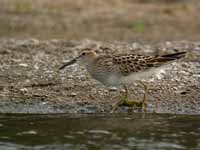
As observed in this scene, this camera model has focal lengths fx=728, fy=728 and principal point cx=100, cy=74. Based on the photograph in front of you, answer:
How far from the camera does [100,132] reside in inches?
402

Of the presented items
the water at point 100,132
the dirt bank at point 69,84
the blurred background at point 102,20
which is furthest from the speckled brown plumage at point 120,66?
the blurred background at point 102,20

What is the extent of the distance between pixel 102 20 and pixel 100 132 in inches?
381

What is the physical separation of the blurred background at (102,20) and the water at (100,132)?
666 centimetres

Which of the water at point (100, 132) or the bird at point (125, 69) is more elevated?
the bird at point (125, 69)

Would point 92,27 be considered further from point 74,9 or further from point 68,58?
point 68,58

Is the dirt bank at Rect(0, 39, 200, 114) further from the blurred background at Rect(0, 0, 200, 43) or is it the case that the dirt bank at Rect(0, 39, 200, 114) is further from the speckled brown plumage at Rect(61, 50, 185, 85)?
the blurred background at Rect(0, 0, 200, 43)

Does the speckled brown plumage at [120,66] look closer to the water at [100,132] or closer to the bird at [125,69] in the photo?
the bird at [125,69]

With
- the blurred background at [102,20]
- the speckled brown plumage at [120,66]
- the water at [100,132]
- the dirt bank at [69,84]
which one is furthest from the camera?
the blurred background at [102,20]

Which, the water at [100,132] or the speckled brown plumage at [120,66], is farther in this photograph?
the speckled brown plumage at [120,66]

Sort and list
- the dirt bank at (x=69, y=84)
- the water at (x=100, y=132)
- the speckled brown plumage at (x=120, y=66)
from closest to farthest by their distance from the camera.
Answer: the water at (x=100, y=132), the speckled brown plumage at (x=120, y=66), the dirt bank at (x=69, y=84)

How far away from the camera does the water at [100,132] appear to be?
31.8ft

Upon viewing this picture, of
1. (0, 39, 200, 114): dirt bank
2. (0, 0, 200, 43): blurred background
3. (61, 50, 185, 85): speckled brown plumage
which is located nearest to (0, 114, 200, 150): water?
(0, 39, 200, 114): dirt bank

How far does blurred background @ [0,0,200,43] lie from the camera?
59.9ft

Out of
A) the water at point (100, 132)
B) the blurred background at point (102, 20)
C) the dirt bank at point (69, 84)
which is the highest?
the blurred background at point (102, 20)
